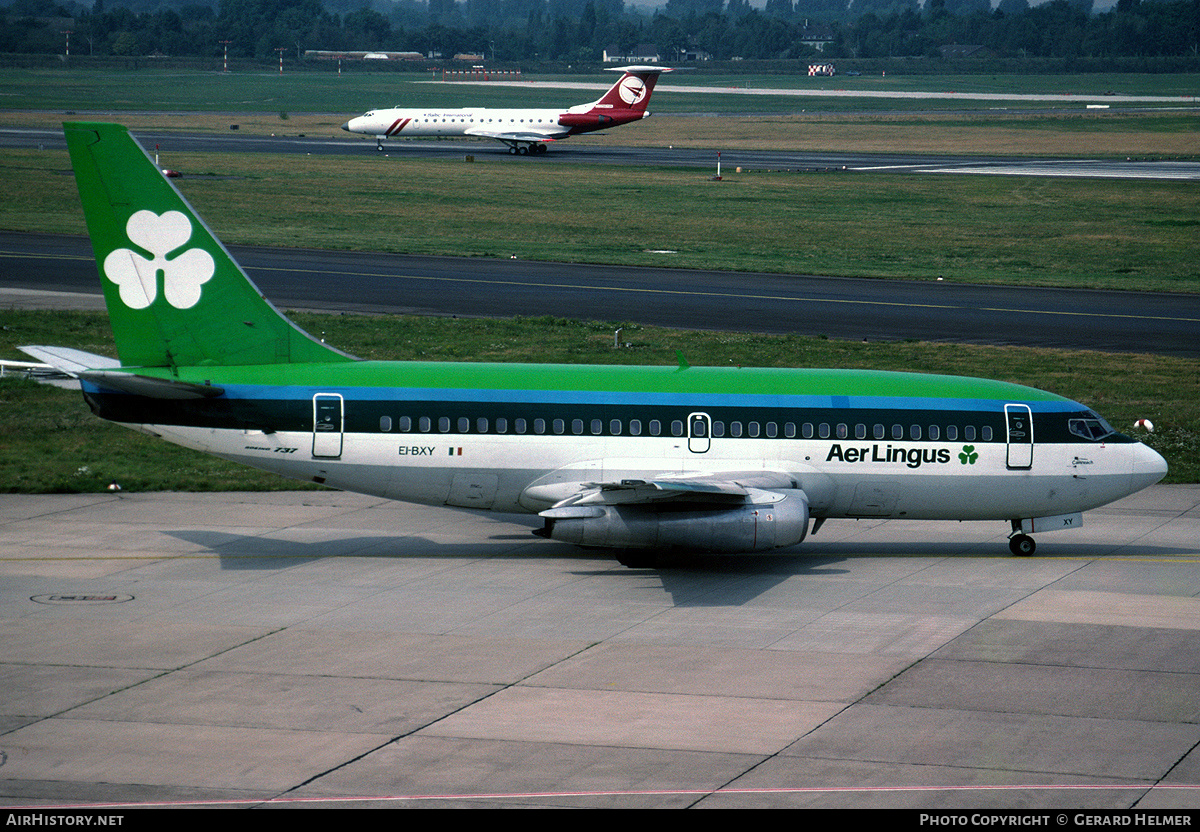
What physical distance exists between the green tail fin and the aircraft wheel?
16.0 meters

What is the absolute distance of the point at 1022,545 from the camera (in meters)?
30.5

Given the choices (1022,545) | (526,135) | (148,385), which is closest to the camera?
(148,385)

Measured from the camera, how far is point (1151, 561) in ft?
98.5

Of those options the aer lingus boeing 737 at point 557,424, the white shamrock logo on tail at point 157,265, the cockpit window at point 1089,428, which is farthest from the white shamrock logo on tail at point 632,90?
the white shamrock logo on tail at point 157,265

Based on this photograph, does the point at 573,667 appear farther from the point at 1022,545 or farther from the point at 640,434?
the point at 1022,545

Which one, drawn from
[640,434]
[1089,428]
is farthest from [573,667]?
[1089,428]

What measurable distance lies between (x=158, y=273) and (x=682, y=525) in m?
11.7

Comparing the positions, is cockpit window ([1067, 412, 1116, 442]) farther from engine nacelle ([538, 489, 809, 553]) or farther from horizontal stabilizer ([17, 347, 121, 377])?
horizontal stabilizer ([17, 347, 121, 377])

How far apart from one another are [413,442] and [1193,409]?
26614 millimetres

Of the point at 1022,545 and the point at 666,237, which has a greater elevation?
the point at 666,237

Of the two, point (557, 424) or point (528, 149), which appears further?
point (528, 149)

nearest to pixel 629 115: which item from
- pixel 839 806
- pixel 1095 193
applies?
pixel 1095 193

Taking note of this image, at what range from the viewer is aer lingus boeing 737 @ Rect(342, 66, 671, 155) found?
138375 mm
